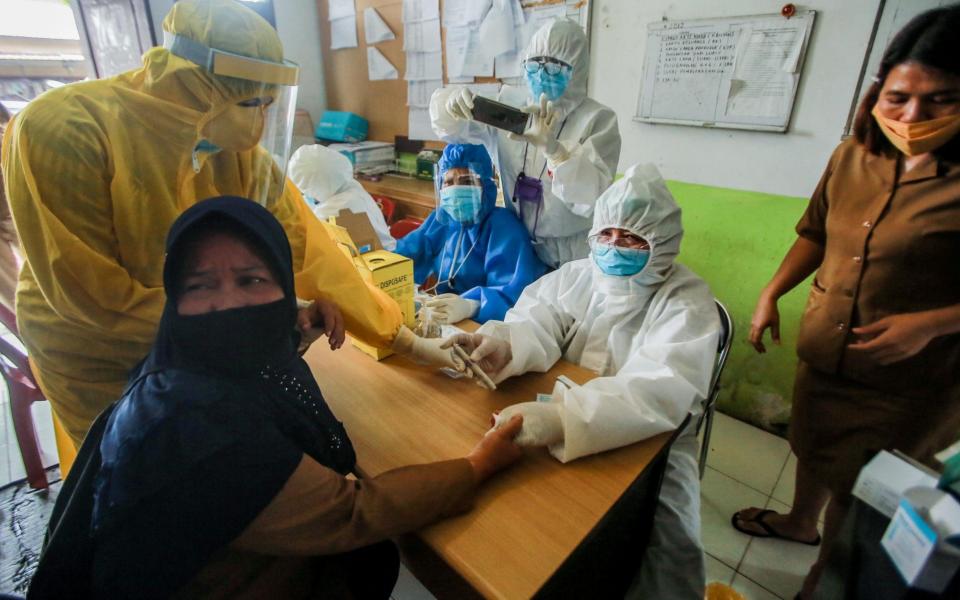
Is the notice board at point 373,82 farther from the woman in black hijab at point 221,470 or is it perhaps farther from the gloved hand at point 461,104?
the woman in black hijab at point 221,470

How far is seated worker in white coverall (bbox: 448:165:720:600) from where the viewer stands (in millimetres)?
915

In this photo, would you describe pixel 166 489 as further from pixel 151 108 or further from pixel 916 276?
pixel 916 276

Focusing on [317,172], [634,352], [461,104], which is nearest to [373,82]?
→ [317,172]

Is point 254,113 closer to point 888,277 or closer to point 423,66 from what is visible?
point 888,277

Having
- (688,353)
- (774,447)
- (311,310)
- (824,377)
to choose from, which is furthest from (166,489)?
(774,447)

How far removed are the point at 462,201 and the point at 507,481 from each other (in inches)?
45.4

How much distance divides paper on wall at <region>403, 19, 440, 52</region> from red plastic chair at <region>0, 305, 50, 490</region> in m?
2.65

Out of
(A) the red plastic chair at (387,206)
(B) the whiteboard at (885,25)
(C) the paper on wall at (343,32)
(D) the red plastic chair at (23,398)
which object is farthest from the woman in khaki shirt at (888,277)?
(C) the paper on wall at (343,32)

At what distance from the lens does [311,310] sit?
1.09 metres

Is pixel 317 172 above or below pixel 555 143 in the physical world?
below

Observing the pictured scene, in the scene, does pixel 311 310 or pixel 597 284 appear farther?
pixel 597 284

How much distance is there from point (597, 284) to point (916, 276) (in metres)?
0.70

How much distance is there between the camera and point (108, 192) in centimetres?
84

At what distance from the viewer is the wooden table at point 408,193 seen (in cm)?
297
